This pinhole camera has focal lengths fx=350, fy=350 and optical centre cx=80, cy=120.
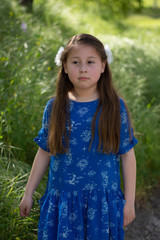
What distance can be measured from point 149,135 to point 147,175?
39 cm

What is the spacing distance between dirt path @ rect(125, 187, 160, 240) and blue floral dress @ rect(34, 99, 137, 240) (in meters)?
1.15

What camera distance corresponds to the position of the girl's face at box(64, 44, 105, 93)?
5.47 ft

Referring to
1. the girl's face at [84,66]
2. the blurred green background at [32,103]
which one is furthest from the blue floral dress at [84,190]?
the blurred green background at [32,103]

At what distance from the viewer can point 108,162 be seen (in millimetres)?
1753

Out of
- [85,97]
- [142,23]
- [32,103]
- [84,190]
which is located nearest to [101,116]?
[85,97]

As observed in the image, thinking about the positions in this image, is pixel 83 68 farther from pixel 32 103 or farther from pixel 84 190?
pixel 32 103

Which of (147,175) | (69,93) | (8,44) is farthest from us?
(8,44)

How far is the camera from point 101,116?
173 cm

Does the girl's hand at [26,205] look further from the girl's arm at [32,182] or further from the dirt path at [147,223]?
the dirt path at [147,223]

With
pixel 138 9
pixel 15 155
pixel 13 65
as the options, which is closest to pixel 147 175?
pixel 15 155

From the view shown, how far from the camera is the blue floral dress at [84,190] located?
1702mm

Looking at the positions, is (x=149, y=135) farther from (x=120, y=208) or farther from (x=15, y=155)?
(x=120, y=208)

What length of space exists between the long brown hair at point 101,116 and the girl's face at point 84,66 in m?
0.03

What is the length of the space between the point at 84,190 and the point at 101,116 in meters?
0.37
